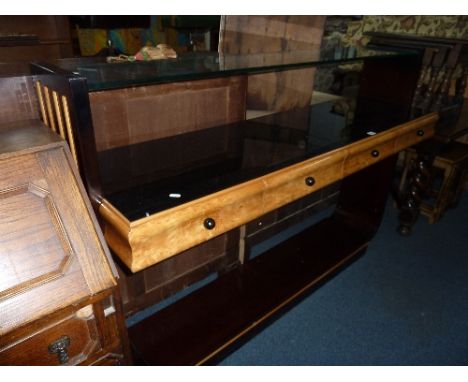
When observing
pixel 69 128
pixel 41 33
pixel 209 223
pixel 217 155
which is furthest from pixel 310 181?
pixel 41 33

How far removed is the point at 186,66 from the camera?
52.9 inches

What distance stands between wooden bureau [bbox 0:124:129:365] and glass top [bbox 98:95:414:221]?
17 centimetres

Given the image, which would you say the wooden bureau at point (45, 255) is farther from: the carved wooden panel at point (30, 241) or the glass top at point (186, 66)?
the glass top at point (186, 66)

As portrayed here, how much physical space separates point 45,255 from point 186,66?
0.84 meters

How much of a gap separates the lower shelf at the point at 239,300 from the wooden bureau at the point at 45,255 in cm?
76

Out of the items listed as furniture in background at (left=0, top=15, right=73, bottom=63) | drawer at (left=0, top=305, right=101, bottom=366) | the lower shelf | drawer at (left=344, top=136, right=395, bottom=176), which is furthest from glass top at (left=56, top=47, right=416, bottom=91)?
furniture in background at (left=0, top=15, right=73, bottom=63)

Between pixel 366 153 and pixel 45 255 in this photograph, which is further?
pixel 366 153

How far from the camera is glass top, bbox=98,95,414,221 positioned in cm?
119

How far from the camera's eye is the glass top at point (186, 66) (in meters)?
1.10

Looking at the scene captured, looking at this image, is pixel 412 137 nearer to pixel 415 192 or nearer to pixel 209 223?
pixel 415 192

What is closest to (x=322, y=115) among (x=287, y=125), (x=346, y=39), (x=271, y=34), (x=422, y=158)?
(x=287, y=125)

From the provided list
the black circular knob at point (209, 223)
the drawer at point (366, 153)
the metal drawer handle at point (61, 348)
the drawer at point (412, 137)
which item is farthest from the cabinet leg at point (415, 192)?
the metal drawer handle at point (61, 348)
